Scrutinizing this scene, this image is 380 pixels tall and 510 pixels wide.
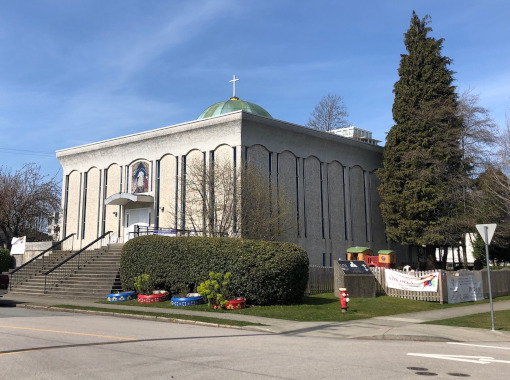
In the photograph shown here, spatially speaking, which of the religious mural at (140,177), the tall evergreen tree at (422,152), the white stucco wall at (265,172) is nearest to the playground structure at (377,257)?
the white stucco wall at (265,172)

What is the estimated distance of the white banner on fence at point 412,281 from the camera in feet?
70.0

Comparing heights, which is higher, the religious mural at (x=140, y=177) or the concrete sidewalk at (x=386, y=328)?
the religious mural at (x=140, y=177)

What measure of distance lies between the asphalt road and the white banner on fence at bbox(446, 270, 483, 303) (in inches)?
391

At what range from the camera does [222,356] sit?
343 inches

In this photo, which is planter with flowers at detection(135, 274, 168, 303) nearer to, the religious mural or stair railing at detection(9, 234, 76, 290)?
stair railing at detection(9, 234, 76, 290)

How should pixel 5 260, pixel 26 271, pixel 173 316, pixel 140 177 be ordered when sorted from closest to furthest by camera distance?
1. pixel 173 316
2. pixel 26 271
3. pixel 5 260
4. pixel 140 177

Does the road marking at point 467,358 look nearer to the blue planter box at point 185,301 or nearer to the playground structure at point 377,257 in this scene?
the blue planter box at point 185,301

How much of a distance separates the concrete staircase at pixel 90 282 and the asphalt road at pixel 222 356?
10.9 metres

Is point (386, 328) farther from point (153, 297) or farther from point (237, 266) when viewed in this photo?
point (153, 297)

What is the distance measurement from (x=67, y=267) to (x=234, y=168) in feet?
34.9

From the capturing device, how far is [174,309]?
60.9 feet

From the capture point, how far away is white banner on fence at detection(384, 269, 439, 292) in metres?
21.3

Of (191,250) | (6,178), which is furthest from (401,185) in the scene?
(6,178)

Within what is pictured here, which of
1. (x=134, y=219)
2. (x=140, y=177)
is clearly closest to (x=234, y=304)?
(x=134, y=219)
